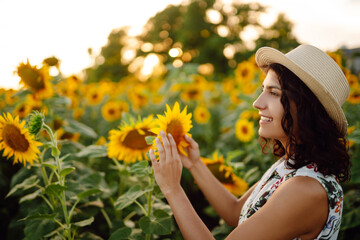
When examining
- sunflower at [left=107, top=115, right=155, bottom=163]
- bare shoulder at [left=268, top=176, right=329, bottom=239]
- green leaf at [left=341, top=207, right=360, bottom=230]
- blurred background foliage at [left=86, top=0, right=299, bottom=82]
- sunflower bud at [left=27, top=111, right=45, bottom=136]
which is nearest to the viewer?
bare shoulder at [left=268, top=176, right=329, bottom=239]

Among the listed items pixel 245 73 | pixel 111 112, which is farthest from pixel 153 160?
pixel 245 73

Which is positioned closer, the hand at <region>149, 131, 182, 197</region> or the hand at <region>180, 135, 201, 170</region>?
the hand at <region>149, 131, 182, 197</region>

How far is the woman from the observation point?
1.13 metres

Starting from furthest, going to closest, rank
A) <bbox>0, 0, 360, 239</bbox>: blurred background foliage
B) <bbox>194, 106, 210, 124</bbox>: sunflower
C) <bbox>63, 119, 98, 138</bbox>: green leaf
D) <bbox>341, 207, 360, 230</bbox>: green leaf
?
<bbox>194, 106, 210, 124</bbox>: sunflower < <bbox>63, 119, 98, 138</bbox>: green leaf < <bbox>341, 207, 360, 230</bbox>: green leaf < <bbox>0, 0, 360, 239</bbox>: blurred background foliage

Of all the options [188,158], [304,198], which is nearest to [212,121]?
[188,158]

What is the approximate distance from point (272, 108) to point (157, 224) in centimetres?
77

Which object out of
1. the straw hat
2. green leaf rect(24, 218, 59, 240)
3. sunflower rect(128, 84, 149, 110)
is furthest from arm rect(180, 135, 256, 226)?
sunflower rect(128, 84, 149, 110)

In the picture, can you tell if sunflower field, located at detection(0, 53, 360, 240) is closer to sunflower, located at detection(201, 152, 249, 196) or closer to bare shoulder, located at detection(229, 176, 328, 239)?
sunflower, located at detection(201, 152, 249, 196)

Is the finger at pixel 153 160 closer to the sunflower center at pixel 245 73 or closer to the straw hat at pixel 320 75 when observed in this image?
the straw hat at pixel 320 75

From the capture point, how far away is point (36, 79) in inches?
82.5

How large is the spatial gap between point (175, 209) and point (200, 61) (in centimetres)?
1670

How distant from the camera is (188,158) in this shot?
1698 millimetres

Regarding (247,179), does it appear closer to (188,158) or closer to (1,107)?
(188,158)

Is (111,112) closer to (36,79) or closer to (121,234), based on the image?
(36,79)
